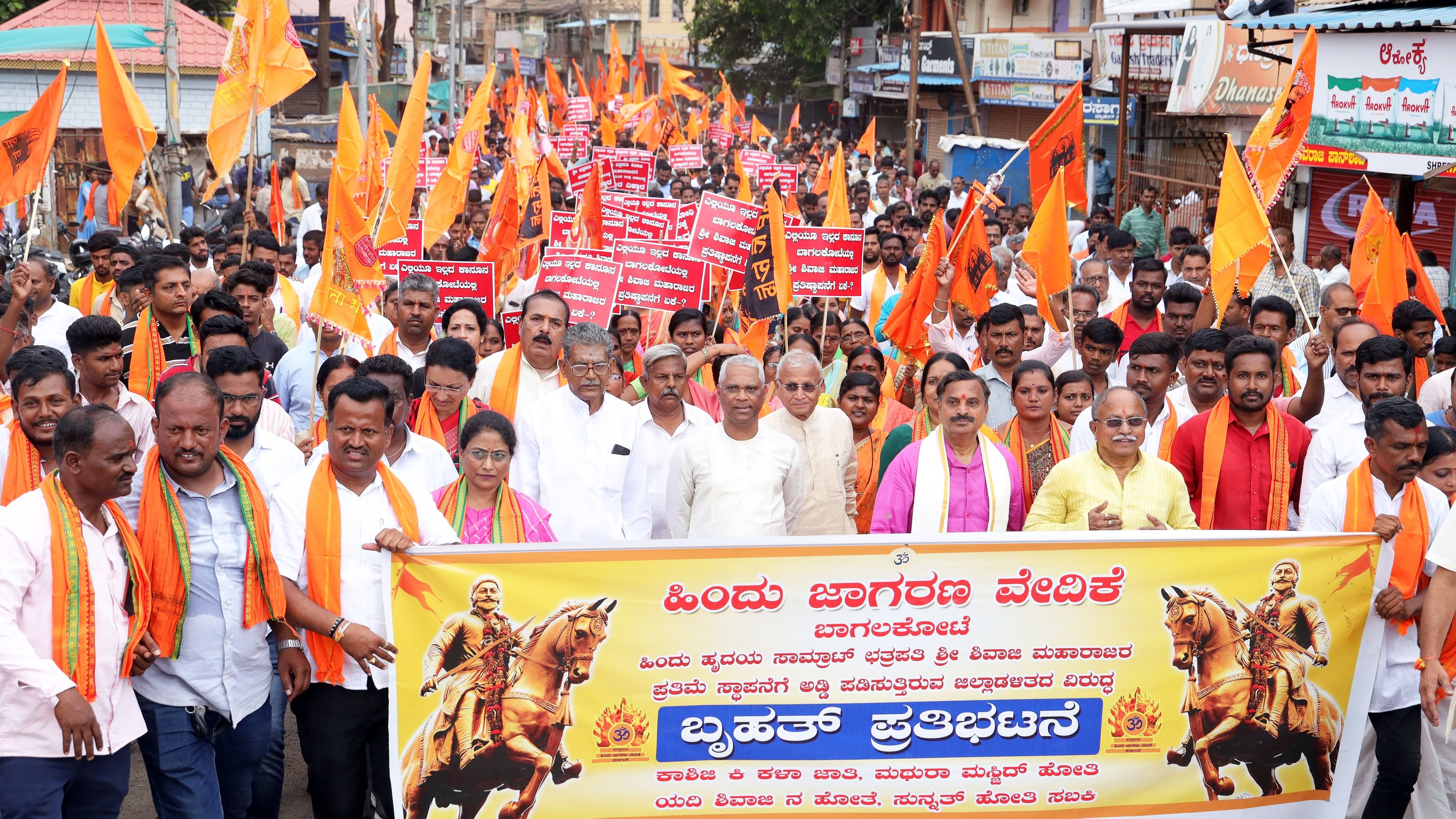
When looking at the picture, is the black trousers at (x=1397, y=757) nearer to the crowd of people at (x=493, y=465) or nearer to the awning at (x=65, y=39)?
the crowd of people at (x=493, y=465)

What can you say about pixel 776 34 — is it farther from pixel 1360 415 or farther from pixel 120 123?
pixel 1360 415

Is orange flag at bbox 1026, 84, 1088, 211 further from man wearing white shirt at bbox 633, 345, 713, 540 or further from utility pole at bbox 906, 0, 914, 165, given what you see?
utility pole at bbox 906, 0, 914, 165

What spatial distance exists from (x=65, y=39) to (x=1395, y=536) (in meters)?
23.9

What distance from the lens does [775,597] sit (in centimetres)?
438

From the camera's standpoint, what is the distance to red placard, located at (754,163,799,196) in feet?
51.1

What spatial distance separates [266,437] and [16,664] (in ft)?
5.01

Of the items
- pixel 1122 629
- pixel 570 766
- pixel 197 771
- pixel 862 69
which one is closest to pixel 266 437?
pixel 197 771

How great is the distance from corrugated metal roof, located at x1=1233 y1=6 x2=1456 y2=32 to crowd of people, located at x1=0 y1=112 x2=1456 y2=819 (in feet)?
20.9

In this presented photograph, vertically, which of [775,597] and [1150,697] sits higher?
[775,597]

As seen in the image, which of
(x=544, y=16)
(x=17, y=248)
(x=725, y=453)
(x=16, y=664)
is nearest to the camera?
(x=16, y=664)

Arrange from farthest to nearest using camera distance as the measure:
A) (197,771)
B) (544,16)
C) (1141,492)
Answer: (544,16)
(1141,492)
(197,771)

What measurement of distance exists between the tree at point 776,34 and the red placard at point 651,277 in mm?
33796

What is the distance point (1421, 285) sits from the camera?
861cm

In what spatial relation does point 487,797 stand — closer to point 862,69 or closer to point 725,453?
point 725,453
